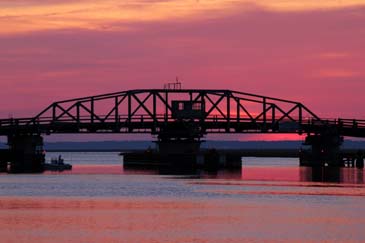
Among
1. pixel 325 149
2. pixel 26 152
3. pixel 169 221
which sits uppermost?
pixel 325 149

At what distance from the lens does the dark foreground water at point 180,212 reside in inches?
2510

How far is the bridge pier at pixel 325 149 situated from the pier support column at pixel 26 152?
127ft

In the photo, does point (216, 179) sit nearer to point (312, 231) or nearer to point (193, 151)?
point (193, 151)

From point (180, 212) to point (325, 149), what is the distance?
104 meters

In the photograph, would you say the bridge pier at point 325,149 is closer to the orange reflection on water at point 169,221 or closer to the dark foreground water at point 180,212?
the dark foreground water at point 180,212

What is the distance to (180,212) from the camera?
77.3m

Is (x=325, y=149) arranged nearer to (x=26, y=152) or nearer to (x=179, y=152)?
(x=179, y=152)

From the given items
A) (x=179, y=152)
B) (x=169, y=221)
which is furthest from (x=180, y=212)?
(x=179, y=152)

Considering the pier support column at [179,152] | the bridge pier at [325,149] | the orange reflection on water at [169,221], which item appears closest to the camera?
the orange reflection on water at [169,221]

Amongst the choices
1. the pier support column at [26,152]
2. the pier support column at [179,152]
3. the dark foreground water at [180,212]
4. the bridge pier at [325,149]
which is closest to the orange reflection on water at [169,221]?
the dark foreground water at [180,212]

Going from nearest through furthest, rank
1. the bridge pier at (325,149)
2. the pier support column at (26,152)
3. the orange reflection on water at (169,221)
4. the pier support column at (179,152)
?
the orange reflection on water at (169,221) → the pier support column at (26,152) → the pier support column at (179,152) → the bridge pier at (325,149)

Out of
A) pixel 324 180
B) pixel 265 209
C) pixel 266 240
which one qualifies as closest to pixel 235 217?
pixel 265 209

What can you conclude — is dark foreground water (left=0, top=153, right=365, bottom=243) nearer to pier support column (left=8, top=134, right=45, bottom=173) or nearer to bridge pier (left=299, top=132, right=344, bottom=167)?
pier support column (left=8, top=134, right=45, bottom=173)

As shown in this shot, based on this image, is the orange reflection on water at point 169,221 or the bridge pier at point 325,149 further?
the bridge pier at point 325,149
